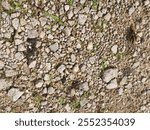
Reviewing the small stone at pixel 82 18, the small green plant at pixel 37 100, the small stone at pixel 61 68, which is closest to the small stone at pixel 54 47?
the small stone at pixel 61 68

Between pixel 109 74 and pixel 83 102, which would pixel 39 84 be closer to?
pixel 83 102

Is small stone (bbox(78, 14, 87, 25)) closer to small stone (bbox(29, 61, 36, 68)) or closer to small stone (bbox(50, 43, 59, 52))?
small stone (bbox(50, 43, 59, 52))

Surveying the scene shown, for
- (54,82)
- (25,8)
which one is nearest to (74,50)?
(54,82)

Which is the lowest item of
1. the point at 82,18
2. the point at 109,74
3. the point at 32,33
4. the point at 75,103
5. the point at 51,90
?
the point at 75,103

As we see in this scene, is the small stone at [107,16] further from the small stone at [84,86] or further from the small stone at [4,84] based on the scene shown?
the small stone at [4,84]

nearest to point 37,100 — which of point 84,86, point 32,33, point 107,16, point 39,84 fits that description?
point 39,84

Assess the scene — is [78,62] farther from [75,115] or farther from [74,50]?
[75,115]

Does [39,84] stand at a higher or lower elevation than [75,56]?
lower
